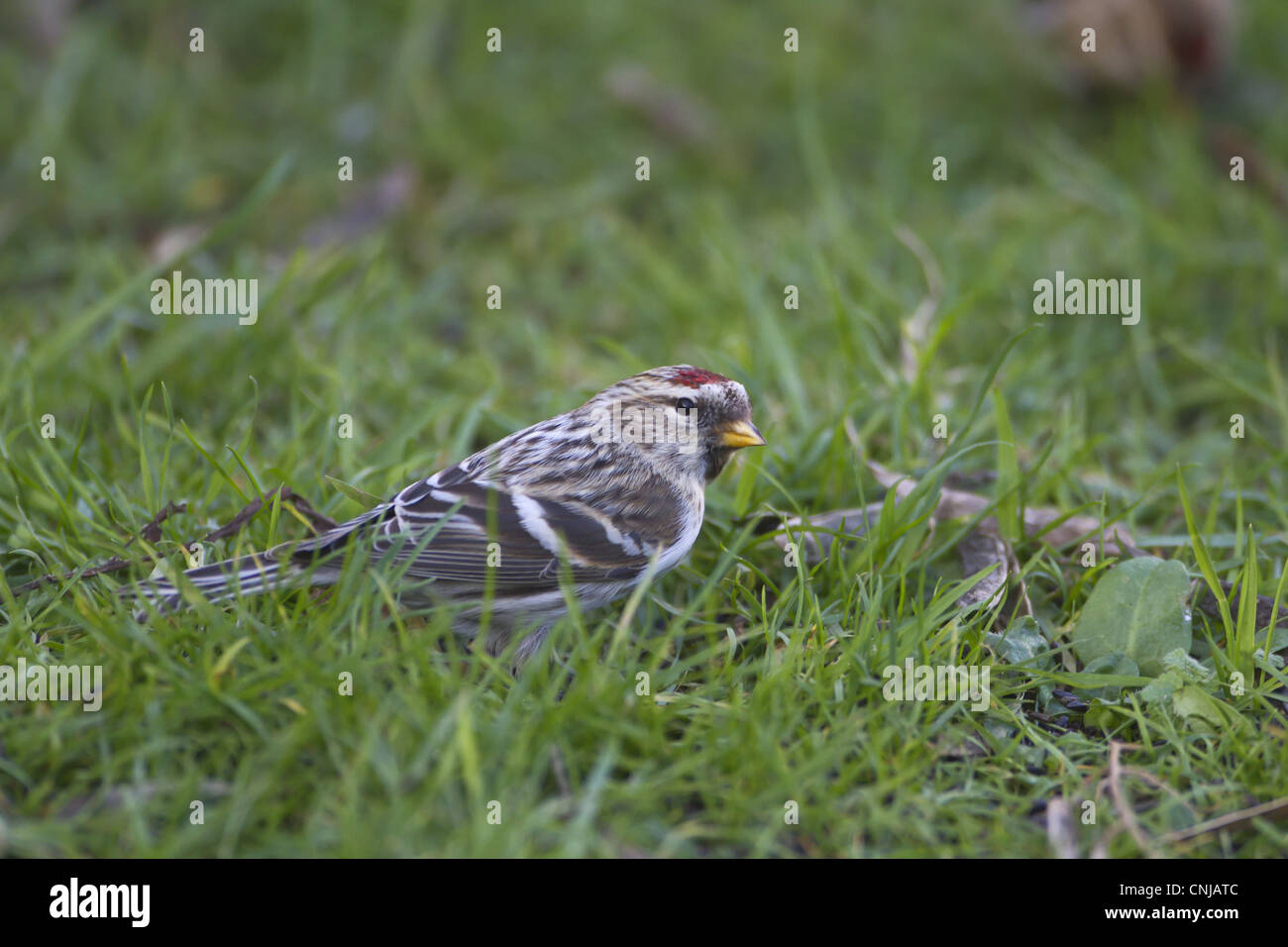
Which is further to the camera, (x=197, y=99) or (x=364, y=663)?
(x=197, y=99)

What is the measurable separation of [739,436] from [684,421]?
161mm

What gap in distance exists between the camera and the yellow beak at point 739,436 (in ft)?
10.5

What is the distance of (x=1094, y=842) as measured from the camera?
8.27ft

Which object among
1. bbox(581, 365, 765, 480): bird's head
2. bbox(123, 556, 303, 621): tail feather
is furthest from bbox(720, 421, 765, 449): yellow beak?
bbox(123, 556, 303, 621): tail feather

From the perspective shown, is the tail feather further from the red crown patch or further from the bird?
the red crown patch

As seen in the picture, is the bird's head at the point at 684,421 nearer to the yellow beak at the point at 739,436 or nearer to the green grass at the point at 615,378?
the yellow beak at the point at 739,436

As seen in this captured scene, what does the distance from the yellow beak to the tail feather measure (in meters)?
1.20

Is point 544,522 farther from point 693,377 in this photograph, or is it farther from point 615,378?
point 615,378

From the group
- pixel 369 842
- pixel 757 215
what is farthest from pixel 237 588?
pixel 757 215

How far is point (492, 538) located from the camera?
2885 millimetres

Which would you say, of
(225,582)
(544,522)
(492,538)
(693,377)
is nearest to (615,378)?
(693,377)

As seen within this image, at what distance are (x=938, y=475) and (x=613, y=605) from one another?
1.03 metres
